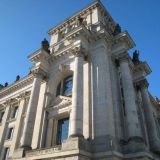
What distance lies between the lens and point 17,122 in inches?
1216

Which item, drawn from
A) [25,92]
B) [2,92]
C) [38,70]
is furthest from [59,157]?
[2,92]

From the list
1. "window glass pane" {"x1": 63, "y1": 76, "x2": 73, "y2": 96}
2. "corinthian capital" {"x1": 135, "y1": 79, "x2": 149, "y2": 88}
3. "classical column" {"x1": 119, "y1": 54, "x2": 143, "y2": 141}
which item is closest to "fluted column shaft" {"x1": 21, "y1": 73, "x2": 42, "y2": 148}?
"window glass pane" {"x1": 63, "y1": 76, "x2": 73, "y2": 96}

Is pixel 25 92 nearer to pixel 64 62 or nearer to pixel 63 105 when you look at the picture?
pixel 64 62

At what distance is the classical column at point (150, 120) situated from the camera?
79.7 ft

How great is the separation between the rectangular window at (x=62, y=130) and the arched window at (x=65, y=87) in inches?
153

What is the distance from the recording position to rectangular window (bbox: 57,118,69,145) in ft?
73.5

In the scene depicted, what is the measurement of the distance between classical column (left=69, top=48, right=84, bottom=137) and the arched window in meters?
5.26

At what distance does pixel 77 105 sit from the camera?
1898 centimetres

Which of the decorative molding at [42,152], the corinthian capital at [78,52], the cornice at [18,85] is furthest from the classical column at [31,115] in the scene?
the cornice at [18,85]

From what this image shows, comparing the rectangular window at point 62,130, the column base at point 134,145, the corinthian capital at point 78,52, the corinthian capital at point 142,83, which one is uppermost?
the corinthian capital at point 142,83

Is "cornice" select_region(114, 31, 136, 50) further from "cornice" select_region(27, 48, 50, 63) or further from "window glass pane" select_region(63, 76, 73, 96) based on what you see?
"cornice" select_region(27, 48, 50, 63)

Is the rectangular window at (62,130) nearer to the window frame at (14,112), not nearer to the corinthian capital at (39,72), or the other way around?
the corinthian capital at (39,72)

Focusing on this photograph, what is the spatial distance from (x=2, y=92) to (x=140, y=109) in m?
26.5

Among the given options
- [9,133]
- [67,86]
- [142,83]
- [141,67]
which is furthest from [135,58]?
[9,133]
